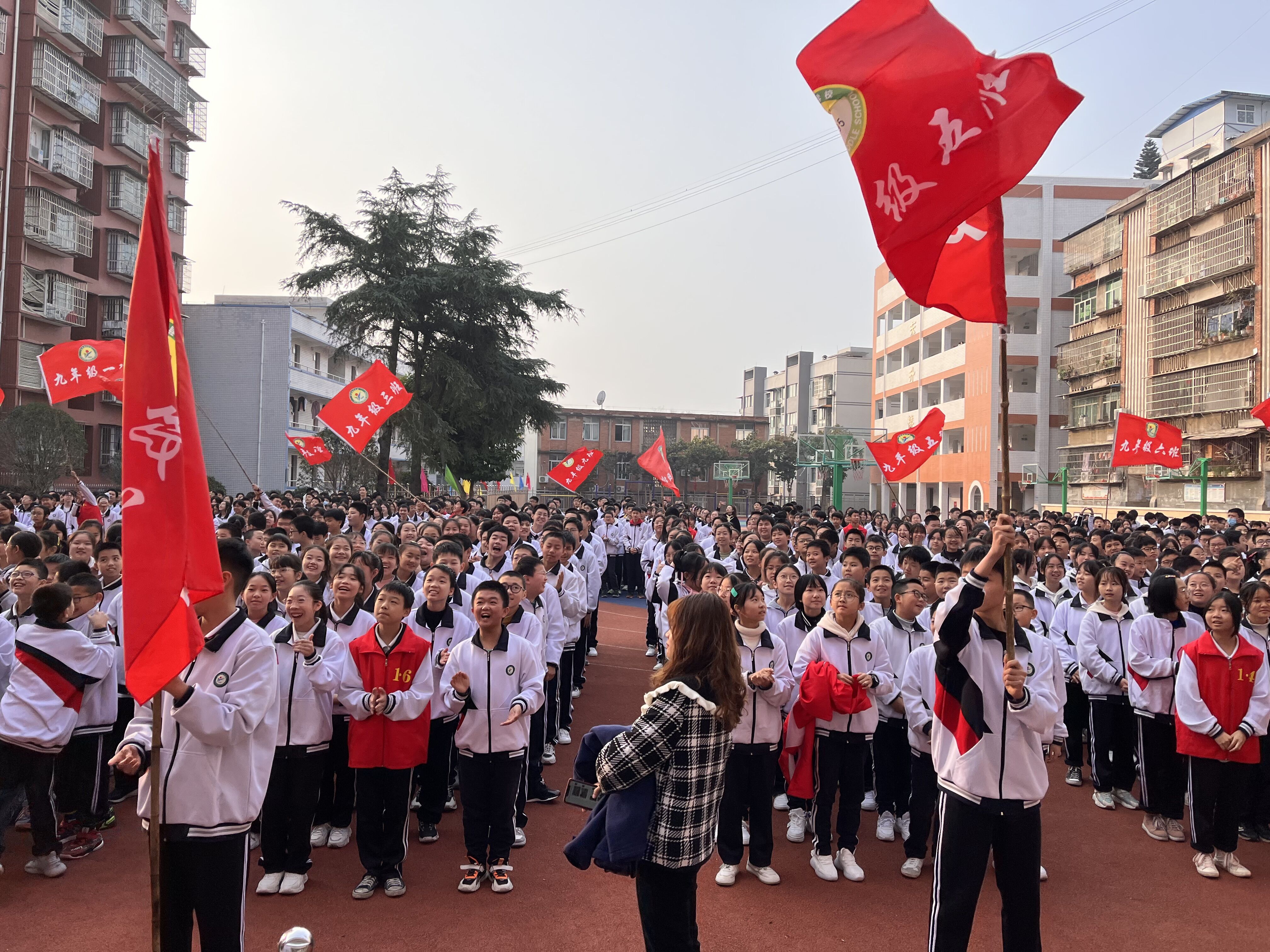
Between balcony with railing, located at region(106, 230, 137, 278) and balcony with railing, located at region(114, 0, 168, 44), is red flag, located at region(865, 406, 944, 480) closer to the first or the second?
balcony with railing, located at region(106, 230, 137, 278)

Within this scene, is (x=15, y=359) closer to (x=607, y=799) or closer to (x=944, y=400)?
(x=607, y=799)

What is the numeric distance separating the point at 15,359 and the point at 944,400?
36.5 metres

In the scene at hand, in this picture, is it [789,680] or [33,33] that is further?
[33,33]

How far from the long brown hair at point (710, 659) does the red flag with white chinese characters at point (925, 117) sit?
5.60ft

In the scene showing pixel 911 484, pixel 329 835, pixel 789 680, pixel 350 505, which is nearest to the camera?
pixel 789 680

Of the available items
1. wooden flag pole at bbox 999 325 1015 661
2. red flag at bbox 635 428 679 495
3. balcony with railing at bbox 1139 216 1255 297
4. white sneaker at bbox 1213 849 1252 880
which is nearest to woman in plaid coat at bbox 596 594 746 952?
wooden flag pole at bbox 999 325 1015 661

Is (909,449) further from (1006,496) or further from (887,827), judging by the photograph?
(1006,496)

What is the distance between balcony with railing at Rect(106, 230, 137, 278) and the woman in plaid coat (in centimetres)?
3666

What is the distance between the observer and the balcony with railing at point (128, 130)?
34.3 meters

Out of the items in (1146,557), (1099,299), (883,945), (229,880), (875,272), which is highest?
(875,272)

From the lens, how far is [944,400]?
44.4 m

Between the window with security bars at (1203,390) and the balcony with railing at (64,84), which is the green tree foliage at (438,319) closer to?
the balcony with railing at (64,84)

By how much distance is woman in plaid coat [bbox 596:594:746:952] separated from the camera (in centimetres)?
343

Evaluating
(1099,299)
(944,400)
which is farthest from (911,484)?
(1099,299)
